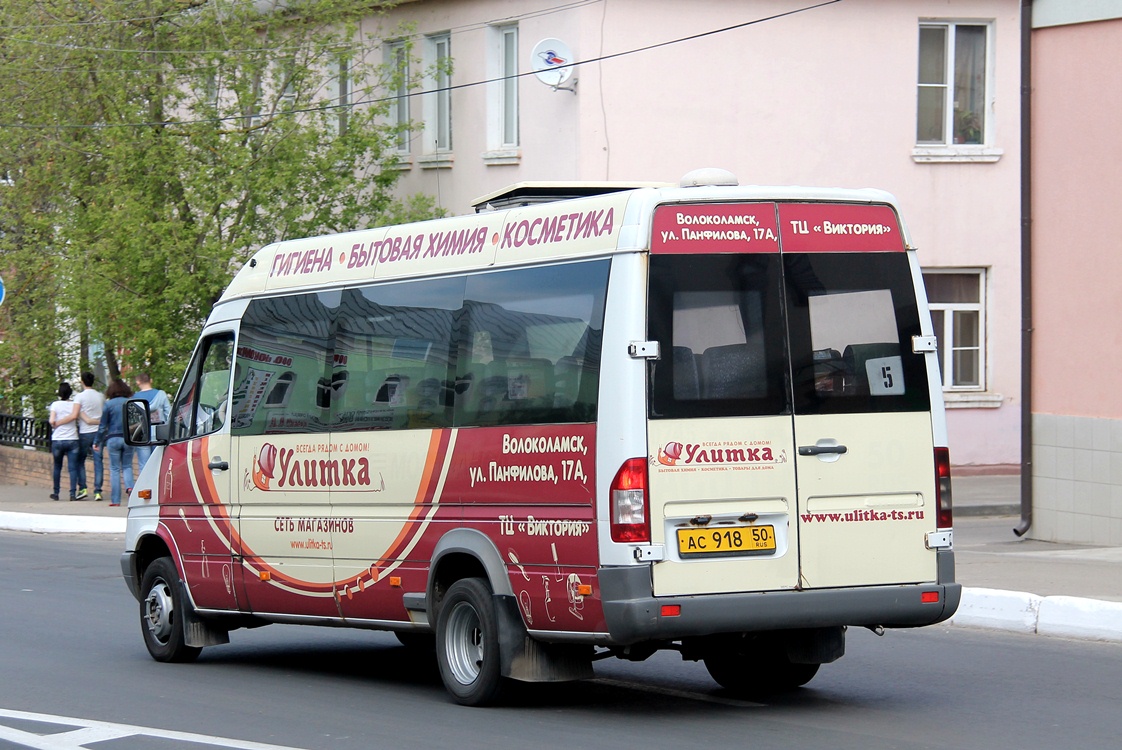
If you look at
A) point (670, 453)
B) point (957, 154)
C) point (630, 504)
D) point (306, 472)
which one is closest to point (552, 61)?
point (957, 154)

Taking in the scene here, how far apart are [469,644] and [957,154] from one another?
17741mm

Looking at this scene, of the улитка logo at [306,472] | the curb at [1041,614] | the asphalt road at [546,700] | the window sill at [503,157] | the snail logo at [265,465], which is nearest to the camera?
the asphalt road at [546,700]

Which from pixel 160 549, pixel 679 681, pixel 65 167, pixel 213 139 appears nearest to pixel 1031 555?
pixel 679 681

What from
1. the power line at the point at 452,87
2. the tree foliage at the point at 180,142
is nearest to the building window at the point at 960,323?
the power line at the point at 452,87

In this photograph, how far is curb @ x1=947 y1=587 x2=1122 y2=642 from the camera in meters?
10.7

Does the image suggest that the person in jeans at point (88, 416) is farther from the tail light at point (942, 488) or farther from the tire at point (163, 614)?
the tail light at point (942, 488)

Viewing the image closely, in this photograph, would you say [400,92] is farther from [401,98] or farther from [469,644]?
[469,644]

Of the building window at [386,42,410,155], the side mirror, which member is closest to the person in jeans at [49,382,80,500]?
the building window at [386,42,410,155]

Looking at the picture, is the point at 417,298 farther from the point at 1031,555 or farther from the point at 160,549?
the point at 1031,555

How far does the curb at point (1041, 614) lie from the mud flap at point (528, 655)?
3.31m

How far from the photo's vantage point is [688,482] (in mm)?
7449

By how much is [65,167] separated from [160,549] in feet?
49.3

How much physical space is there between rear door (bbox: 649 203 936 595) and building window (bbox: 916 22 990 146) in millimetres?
16906

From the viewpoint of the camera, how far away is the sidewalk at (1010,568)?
10930 millimetres
